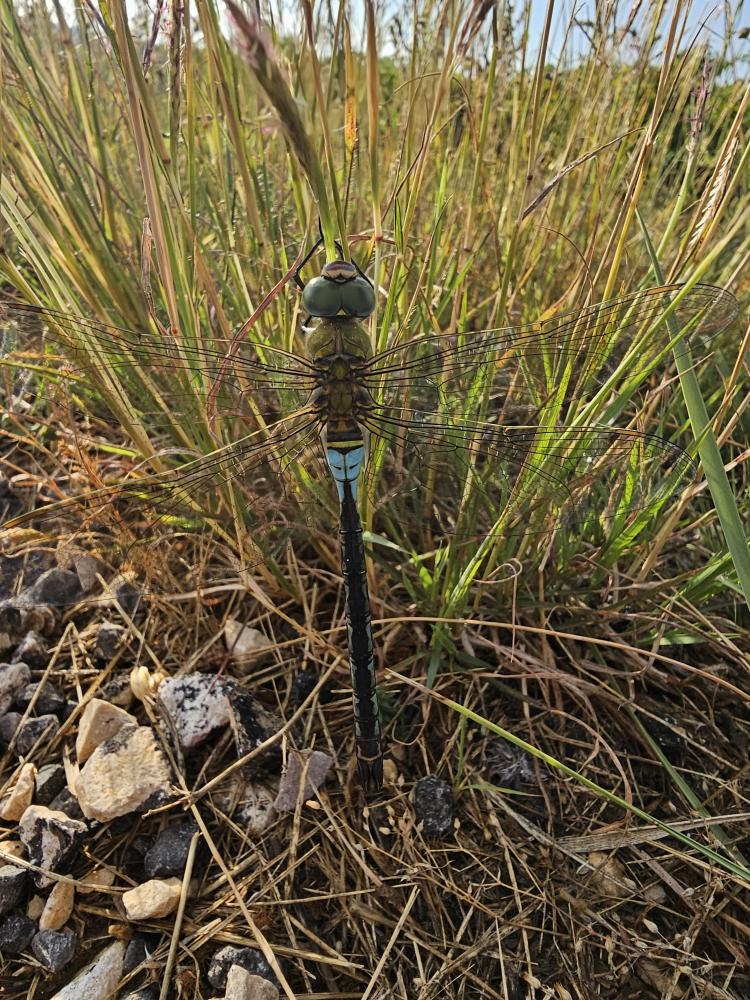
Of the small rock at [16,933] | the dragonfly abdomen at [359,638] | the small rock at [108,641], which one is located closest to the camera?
the small rock at [16,933]

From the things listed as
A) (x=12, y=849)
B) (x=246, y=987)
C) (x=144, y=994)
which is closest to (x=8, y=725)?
(x=12, y=849)

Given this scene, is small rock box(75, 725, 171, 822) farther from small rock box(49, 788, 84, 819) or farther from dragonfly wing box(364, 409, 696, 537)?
dragonfly wing box(364, 409, 696, 537)

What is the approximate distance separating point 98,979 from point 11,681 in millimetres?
732

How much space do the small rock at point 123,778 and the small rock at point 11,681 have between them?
12.5 inches

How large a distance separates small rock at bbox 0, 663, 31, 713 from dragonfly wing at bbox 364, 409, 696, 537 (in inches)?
40.1

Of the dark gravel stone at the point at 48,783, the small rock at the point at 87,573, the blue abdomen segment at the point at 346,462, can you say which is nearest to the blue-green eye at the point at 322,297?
the blue abdomen segment at the point at 346,462

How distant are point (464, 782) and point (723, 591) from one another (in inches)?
33.1

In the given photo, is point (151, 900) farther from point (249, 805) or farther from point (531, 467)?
point (531, 467)

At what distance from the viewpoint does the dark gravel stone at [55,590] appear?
1.78 m

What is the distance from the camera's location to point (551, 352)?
1314mm

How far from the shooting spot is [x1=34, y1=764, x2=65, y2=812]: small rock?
4.68 feet

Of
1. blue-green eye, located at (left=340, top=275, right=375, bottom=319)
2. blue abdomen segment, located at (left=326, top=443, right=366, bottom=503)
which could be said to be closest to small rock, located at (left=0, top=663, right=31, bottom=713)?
blue abdomen segment, located at (left=326, top=443, right=366, bottom=503)

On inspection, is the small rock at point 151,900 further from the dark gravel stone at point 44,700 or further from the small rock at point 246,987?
the dark gravel stone at point 44,700

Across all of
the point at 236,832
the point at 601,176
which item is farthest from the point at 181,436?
the point at 601,176
